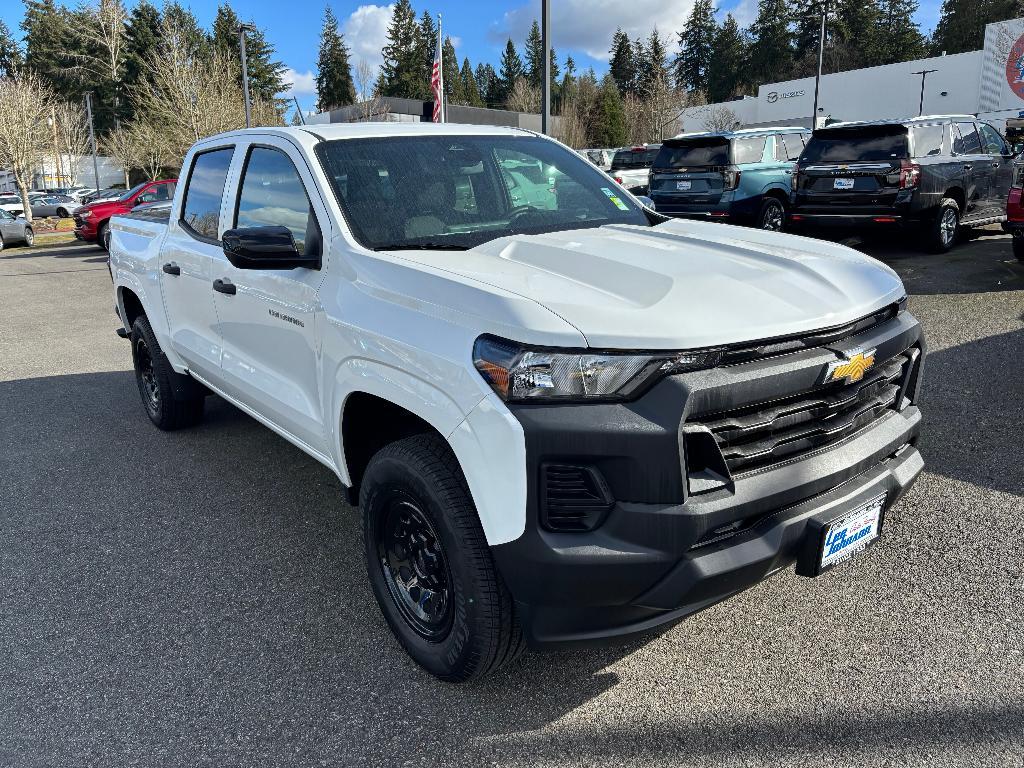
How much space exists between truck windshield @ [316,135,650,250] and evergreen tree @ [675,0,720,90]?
10322 cm

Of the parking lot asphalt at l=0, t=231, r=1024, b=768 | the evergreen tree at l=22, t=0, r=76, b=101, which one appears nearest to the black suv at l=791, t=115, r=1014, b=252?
the parking lot asphalt at l=0, t=231, r=1024, b=768

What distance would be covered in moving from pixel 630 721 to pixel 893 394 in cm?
144

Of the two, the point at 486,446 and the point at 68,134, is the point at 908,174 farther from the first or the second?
the point at 68,134

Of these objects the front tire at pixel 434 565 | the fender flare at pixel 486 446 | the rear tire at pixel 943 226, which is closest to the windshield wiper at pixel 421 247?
the fender flare at pixel 486 446

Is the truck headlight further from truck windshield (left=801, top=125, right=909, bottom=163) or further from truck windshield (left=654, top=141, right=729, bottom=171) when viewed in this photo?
truck windshield (left=654, top=141, right=729, bottom=171)

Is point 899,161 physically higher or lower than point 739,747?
higher

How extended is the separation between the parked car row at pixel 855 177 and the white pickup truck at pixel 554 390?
8.27m

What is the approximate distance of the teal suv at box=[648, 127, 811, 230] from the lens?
12.6 meters

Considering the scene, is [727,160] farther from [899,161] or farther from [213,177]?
[213,177]

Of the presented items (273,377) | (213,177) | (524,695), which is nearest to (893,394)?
(524,695)

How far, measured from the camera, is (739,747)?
8.09ft

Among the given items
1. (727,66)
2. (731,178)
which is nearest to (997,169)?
(731,178)

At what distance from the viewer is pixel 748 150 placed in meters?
13.0

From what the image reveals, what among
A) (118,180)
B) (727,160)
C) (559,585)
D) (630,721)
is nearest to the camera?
(559,585)
